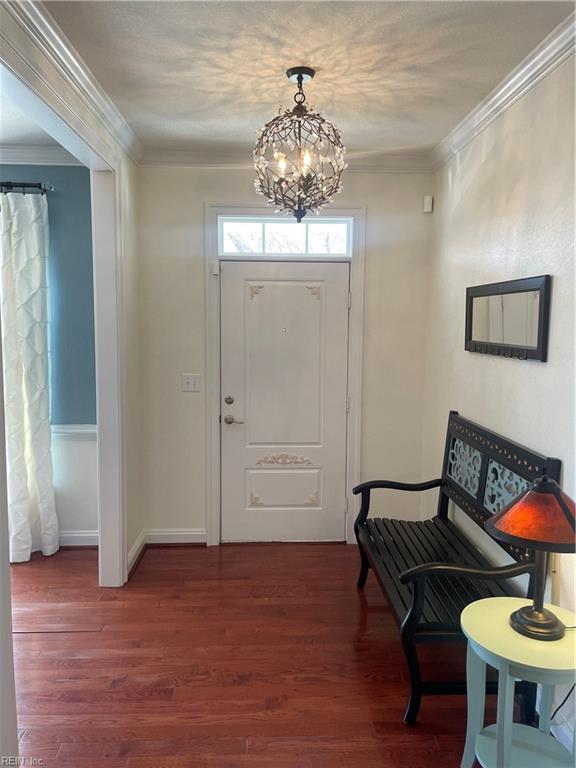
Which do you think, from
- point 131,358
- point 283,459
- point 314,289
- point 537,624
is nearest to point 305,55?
point 314,289

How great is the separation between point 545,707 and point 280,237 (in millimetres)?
2894

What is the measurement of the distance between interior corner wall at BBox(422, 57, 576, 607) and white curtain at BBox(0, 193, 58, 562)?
252 cm

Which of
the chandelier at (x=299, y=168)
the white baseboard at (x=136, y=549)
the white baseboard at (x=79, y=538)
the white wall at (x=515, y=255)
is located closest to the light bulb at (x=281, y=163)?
the chandelier at (x=299, y=168)

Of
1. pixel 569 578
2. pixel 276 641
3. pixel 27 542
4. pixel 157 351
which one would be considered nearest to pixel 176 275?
pixel 157 351

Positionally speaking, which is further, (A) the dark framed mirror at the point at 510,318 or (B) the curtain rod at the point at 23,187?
(B) the curtain rod at the point at 23,187

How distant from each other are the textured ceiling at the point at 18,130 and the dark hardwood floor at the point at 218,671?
262 centimetres

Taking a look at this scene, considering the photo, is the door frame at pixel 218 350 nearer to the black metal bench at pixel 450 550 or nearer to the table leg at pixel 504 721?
the black metal bench at pixel 450 550

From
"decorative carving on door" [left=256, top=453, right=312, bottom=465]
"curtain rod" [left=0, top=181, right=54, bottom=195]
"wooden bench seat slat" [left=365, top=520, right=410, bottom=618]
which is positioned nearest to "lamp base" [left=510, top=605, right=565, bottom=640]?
"wooden bench seat slat" [left=365, top=520, right=410, bottom=618]

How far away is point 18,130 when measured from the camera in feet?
9.97

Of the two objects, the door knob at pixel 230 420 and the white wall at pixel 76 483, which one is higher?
the door knob at pixel 230 420

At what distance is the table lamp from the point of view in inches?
63.1

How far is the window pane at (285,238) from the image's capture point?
11.8 ft

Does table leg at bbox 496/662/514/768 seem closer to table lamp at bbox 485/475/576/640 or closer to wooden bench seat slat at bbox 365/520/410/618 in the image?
table lamp at bbox 485/475/576/640

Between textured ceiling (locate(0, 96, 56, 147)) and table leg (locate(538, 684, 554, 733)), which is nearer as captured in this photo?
table leg (locate(538, 684, 554, 733))
